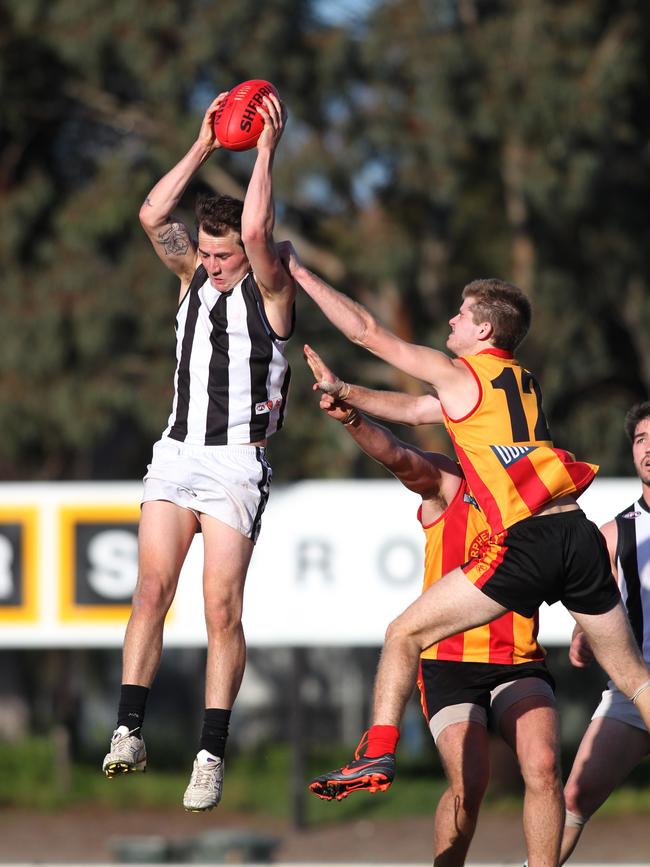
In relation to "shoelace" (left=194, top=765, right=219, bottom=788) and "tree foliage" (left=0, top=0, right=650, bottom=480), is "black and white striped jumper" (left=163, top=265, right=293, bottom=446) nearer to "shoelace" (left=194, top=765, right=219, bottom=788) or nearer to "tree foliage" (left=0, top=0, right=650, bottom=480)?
"shoelace" (left=194, top=765, right=219, bottom=788)

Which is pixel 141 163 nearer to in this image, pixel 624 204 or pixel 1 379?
pixel 1 379

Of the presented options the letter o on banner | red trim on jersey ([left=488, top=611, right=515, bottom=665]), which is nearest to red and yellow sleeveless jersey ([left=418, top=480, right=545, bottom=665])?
red trim on jersey ([left=488, top=611, right=515, bottom=665])

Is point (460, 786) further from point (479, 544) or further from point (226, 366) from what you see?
point (226, 366)

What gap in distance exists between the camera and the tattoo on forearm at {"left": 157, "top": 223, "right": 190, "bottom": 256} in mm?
6184

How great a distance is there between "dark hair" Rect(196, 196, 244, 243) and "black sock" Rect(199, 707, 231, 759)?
2.01 m

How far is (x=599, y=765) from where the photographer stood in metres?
6.26

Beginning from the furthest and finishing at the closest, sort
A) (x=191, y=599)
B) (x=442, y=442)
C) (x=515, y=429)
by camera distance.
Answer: (x=442, y=442) < (x=191, y=599) < (x=515, y=429)

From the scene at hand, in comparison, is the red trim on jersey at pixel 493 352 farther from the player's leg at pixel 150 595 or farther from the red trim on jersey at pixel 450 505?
the player's leg at pixel 150 595

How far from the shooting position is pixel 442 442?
15508 mm

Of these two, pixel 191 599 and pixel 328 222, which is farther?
pixel 328 222

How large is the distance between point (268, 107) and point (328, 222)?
38.2ft

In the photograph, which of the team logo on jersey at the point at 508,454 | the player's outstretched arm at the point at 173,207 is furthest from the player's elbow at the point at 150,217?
the team logo on jersey at the point at 508,454

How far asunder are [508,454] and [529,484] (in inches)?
6.0

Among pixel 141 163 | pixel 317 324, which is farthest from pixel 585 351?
pixel 141 163
